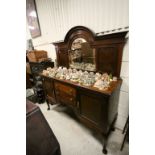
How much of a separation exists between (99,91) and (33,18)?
2.72m

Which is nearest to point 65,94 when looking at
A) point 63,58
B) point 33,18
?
point 63,58

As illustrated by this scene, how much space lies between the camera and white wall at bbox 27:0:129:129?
131 cm

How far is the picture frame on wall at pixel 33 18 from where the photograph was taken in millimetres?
2487

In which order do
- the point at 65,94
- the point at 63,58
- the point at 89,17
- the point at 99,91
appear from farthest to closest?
the point at 63,58, the point at 65,94, the point at 89,17, the point at 99,91

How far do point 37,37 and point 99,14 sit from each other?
2.07m

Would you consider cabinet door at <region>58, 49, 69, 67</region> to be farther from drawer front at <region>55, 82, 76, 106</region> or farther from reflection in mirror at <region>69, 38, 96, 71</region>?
drawer front at <region>55, 82, 76, 106</region>

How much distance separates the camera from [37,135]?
0.75 m

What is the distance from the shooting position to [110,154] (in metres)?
1.39

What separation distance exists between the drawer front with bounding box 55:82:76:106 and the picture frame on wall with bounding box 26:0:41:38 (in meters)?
1.82

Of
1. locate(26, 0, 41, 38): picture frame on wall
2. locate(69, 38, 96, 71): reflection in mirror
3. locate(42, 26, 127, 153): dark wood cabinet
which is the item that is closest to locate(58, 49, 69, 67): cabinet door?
locate(69, 38, 96, 71): reflection in mirror

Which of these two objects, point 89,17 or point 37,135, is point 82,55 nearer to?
point 89,17

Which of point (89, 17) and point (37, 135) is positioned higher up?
point (89, 17)
